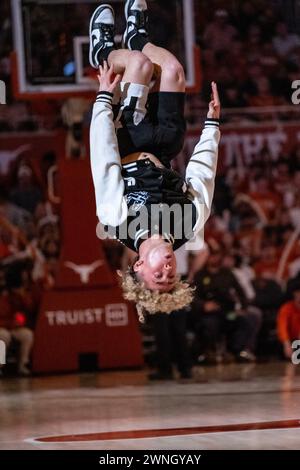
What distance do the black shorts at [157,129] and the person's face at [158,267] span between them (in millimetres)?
637

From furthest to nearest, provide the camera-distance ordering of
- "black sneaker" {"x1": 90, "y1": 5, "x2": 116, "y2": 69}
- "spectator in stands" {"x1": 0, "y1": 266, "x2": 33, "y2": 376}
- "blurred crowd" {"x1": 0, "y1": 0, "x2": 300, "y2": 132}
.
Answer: "blurred crowd" {"x1": 0, "y1": 0, "x2": 300, "y2": 132} < "spectator in stands" {"x1": 0, "y1": 266, "x2": 33, "y2": 376} < "black sneaker" {"x1": 90, "y1": 5, "x2": 116, "y2": 69}

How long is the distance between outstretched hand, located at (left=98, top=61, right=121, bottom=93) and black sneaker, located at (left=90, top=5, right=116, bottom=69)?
1.73ft

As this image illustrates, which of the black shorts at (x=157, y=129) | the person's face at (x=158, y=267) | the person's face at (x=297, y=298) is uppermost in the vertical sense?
the black shorts at (x=157, y=129)

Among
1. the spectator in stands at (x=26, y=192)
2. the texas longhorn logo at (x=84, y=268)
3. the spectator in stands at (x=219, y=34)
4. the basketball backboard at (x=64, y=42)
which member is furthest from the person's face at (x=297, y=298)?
the spectator in stands at (x=219, y=34)

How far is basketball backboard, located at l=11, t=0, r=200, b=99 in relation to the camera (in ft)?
31.0

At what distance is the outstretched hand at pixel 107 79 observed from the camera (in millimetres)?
5863

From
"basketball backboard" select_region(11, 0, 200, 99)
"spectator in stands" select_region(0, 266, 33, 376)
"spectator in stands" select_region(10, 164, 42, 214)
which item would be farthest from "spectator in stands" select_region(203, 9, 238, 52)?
"spectator in stands" select_region(0, 266, 33, 376)

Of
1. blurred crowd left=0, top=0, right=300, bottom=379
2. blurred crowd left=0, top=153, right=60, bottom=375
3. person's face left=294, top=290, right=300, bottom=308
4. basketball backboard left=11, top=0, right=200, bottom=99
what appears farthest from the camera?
person's face left=294, top=290, right=300, bottom=308

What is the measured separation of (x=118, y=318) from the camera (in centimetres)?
1068

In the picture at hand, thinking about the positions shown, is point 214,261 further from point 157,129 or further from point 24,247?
point 157,129

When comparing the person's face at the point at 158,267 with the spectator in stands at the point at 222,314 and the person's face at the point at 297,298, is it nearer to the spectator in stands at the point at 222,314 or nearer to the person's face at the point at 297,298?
the spectator in stands at the point at 222,314

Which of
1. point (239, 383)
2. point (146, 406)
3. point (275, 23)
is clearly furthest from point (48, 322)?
point (275, 23)

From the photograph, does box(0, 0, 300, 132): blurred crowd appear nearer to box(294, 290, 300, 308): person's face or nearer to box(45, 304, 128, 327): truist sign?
box(294, 290, 300, 308): person's face

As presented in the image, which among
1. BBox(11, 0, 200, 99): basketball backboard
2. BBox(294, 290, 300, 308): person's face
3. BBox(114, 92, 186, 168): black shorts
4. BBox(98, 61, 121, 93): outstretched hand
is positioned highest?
BBox(11, 0, 200, 99): basketball backboard
